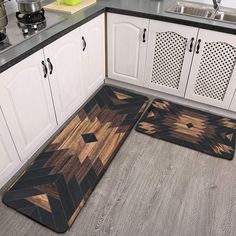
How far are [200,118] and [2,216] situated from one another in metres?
1.81

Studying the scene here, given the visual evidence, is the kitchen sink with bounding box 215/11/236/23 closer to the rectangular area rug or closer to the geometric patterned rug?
the geometric patterned rug

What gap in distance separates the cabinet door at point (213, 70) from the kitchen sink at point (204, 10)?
38cm

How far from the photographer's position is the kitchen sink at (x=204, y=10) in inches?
90.2

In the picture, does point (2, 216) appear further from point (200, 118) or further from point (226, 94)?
point (226, 94)

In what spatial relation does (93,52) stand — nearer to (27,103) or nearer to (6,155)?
(27,103)

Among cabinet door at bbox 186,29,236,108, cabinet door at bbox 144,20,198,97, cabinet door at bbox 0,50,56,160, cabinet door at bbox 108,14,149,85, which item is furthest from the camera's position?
cabinet door at bbox 108,14,149,85

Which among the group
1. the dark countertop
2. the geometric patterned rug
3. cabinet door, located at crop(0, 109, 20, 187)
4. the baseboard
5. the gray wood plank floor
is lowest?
the gray wood plank floor

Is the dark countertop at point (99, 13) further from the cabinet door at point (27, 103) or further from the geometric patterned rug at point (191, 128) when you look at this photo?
the geometric patterned rug at point (191, 128)

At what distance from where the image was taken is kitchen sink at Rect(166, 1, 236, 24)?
7.52 ft

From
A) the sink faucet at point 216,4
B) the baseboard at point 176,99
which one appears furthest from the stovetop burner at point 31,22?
the sink faucet at point 216,4

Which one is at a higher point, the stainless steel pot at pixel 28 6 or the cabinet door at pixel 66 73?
the stainless steel pot at pixel 28 6

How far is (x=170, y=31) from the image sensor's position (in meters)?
2.13

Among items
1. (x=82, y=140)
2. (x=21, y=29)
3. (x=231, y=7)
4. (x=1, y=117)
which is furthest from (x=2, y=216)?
(x=231, y=7)

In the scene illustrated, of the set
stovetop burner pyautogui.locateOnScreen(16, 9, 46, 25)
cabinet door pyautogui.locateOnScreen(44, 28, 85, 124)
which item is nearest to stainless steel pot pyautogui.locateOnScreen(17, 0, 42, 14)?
stovetop burner pyautogui.locateOnScreen(16, 9, 46, 25)
